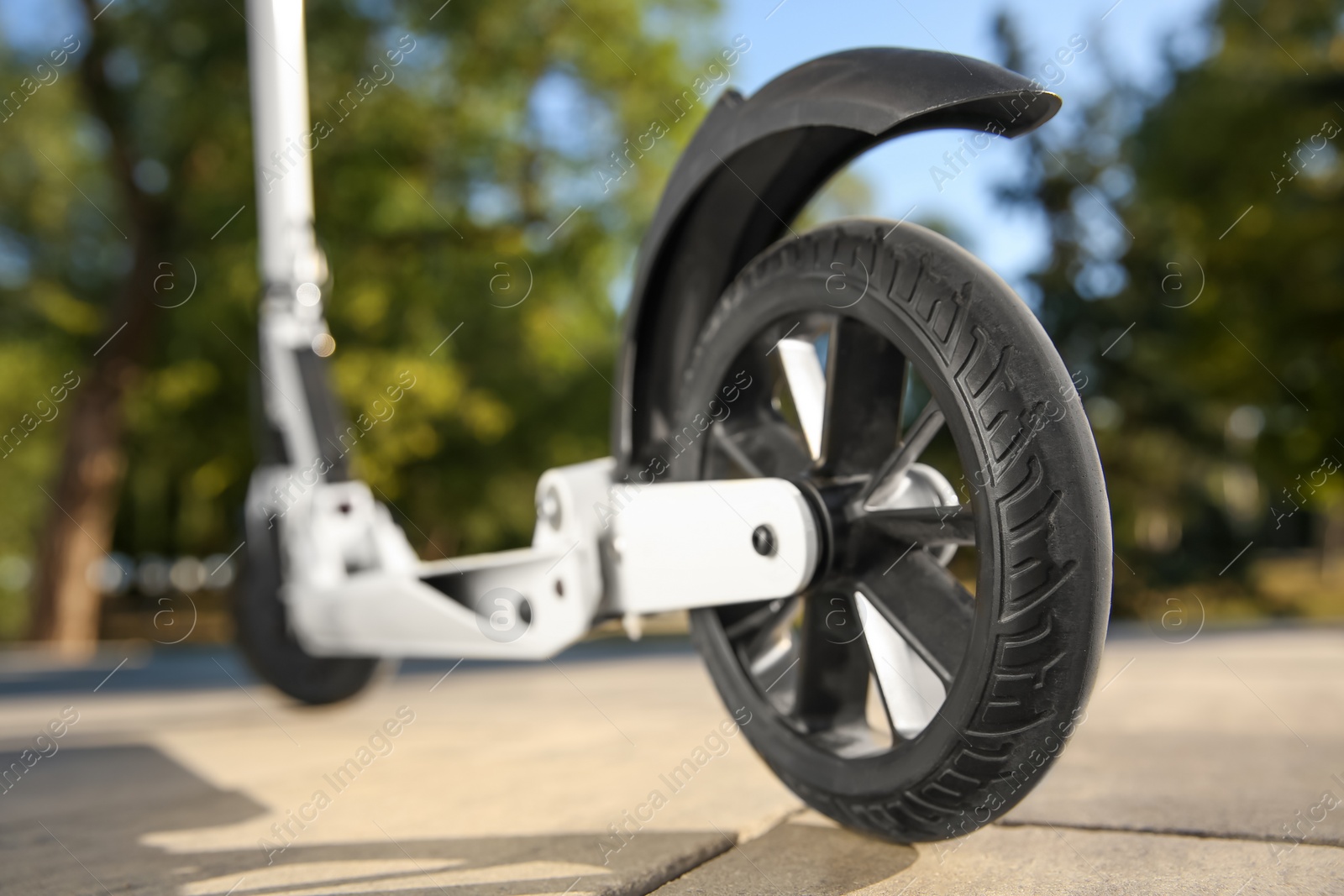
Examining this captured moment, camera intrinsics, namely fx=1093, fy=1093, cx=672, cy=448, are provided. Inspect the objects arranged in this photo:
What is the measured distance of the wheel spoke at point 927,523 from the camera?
1480 millimetres

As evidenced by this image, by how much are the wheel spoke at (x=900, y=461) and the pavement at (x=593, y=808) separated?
522mm

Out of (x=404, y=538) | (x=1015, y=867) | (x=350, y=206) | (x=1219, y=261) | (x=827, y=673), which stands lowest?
(x=1015, y=867)

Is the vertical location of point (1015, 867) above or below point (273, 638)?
below

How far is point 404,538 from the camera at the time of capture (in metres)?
2.73

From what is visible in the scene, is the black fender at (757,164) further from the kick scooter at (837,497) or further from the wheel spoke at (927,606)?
the wheel spoke at (927,606)

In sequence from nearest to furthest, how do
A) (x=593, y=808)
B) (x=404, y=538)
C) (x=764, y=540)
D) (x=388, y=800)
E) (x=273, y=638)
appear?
(x=764, y=540) → (x=593, y=808) → (x=388, y=800) → (x=404, y=538) → (x=273, y=638)

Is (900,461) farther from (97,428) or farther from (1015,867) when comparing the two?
(97,428)

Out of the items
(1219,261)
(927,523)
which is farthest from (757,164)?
(1219,261)

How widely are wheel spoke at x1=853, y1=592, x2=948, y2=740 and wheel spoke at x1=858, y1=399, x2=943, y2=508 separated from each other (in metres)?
0.17

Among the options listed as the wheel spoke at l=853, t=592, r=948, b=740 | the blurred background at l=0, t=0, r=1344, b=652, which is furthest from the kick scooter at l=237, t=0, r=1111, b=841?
the blurred background at l=0, t=0, r=1344, b=652

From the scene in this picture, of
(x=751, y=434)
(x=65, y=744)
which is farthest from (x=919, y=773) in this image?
(x=65, y=744)

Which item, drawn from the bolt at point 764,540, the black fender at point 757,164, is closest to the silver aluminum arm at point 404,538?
the bolt at point 764,540

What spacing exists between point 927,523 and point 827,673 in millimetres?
339

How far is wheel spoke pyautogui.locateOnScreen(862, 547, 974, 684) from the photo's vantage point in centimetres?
150
